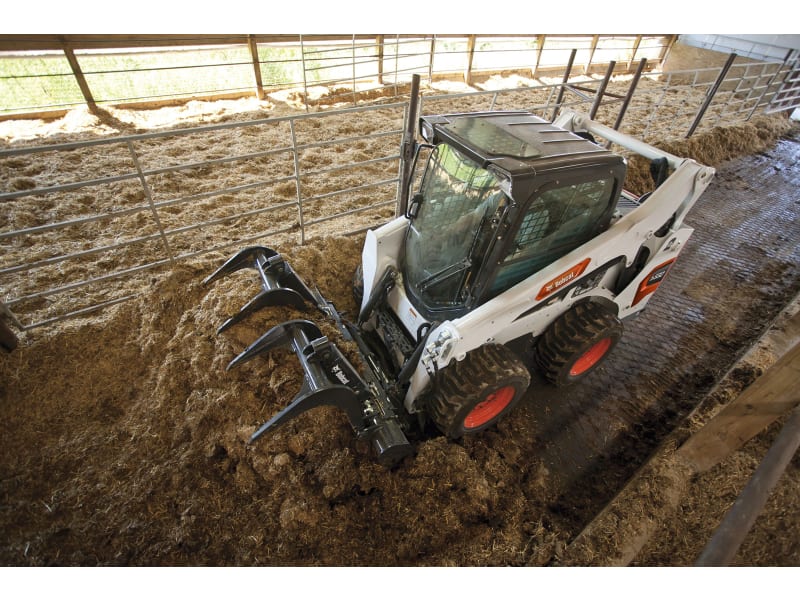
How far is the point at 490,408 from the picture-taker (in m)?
2.68

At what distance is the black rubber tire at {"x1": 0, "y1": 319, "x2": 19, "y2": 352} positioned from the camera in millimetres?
2661

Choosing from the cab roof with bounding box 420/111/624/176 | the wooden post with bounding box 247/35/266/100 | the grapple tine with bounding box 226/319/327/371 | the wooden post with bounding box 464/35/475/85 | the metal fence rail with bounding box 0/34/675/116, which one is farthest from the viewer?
the wooden post with bounding box 464/35/475/85

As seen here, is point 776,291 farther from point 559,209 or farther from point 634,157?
point 559,209

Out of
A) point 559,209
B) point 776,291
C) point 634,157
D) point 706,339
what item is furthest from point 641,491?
point 634,157

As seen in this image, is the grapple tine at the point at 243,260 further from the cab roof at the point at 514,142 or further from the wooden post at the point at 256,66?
the wooden post at the point at 256,66

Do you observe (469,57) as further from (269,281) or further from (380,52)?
(269,281)

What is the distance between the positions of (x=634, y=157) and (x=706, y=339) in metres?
3.41

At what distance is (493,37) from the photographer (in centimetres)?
949

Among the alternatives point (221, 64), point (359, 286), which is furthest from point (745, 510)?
point (221, 64)

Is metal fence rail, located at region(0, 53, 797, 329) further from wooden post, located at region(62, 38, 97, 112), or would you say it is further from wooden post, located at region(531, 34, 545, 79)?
wooden post, located at region(531, 34, 545, 79)

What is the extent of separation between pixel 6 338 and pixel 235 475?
1.90 meters

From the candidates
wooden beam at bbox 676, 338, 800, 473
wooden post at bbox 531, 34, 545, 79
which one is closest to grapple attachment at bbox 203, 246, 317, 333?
wooden beam at bbox 676, 338, 800, 473

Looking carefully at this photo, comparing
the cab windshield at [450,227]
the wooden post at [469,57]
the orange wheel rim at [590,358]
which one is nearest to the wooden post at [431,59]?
the wooden post at [469,57]

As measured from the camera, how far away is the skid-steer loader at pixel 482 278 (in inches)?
87.6
